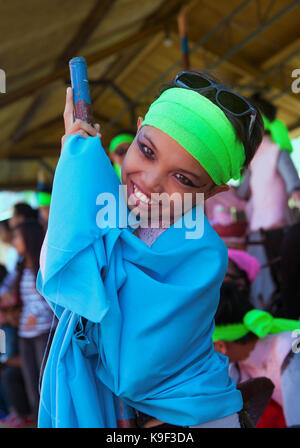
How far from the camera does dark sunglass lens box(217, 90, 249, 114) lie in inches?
36.1

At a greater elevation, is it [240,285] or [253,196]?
[253,196]

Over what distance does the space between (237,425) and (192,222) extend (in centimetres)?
42

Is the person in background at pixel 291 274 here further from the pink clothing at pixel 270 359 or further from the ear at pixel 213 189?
the ear at pixel 213 189

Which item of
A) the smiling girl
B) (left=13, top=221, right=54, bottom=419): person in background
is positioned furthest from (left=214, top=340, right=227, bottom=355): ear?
(left=13, top=221, right=54, bottom=419): person in background

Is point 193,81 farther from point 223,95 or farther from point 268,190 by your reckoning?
point 268,190

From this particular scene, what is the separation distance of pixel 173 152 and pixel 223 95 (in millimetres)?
152

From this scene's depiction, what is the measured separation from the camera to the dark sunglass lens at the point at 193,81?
0.94m

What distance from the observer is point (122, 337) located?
2.73ft

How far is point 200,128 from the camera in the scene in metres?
0.90

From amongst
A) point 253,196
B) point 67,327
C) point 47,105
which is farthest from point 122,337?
point 47,105

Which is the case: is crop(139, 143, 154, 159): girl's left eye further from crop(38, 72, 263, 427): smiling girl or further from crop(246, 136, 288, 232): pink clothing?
crop(246, 136, 288, 232): pink clothing

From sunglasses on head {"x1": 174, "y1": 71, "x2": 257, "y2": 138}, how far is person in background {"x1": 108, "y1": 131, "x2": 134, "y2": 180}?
1.54 meters

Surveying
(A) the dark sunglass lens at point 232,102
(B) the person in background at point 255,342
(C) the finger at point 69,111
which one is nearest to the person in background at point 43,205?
(B) the person in background at point 255,342
